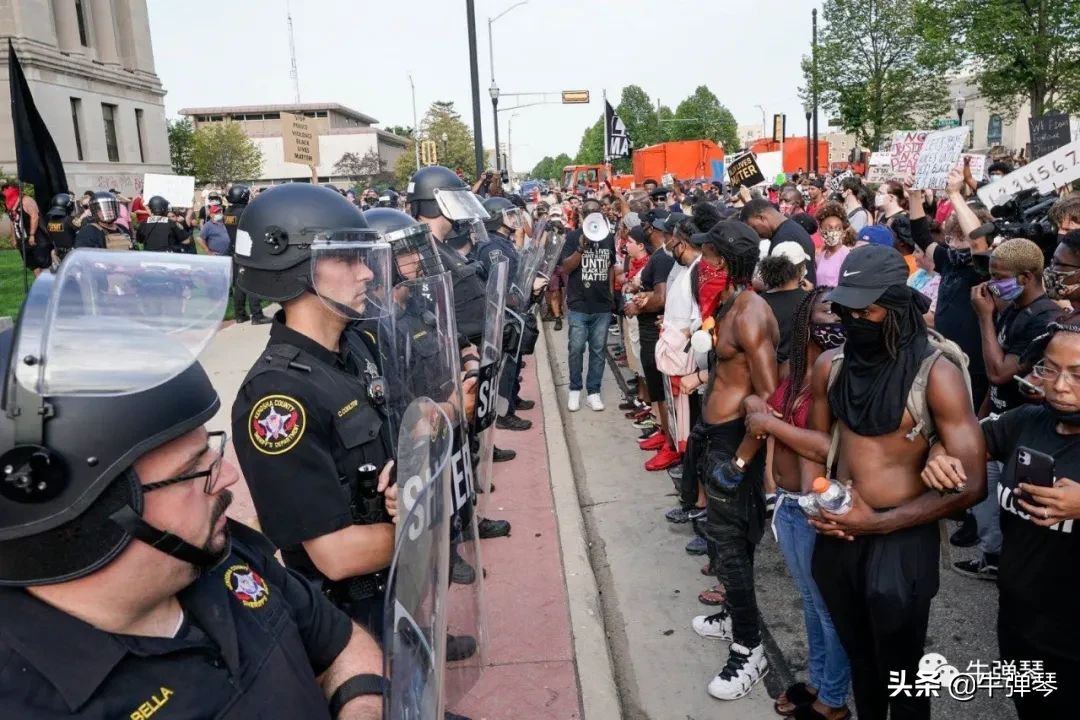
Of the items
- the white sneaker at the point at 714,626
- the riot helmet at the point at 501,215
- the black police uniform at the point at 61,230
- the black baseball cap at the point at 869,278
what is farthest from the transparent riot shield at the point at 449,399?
the black police uniform at the point at 61,230

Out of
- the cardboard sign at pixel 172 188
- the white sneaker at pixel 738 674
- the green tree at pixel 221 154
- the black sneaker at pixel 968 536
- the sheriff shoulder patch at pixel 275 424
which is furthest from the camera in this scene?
the green tree at pixel 221 154

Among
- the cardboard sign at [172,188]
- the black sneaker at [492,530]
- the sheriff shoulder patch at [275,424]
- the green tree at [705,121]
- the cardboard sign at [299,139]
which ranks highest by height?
the green tree at [705,121]

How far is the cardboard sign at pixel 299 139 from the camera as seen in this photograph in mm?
12211

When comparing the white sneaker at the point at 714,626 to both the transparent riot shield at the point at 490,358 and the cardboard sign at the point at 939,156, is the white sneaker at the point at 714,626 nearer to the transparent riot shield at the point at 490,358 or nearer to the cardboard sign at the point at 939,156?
the transparent riot shield at the point at 490,358

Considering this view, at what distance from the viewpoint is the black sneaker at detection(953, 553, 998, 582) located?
4.62m

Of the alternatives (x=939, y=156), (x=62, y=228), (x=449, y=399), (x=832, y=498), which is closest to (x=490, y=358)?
(x=449, y=399)

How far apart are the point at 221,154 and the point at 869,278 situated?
60.0 meters

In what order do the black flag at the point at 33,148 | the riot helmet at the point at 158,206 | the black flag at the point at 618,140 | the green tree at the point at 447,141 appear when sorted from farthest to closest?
the green tree at the point at 447,141
the black flag at the point at 618,140
the riot helmet at the point at 158,206
the black flag at the point at 33,148

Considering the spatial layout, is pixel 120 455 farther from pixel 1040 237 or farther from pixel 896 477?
pixel 1040 237

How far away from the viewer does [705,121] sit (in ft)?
242

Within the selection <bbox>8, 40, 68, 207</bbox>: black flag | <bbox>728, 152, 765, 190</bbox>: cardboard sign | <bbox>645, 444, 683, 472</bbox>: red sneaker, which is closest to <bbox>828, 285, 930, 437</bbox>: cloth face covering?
<bbox>8, 40, 68, 207</bbox>: black flag

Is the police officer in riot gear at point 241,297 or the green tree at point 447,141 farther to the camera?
the green tree at point 447,141

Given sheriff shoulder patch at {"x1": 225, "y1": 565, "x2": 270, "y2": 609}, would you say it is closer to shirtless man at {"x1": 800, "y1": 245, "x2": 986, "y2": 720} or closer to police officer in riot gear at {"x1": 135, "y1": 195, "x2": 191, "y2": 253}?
shirtless man at {"x1": 800, "y1": 245, "x2": 986, "y2": 720}

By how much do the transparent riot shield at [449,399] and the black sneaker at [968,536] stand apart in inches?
150
